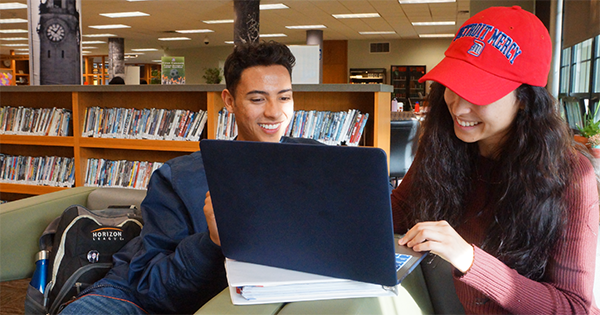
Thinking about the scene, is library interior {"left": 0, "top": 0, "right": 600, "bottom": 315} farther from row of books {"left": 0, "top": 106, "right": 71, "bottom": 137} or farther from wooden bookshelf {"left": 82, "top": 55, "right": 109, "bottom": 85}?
wooden bookshelf {"left": 82, "top": 55, "right": 109, "bottom": 85}

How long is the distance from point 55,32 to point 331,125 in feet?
10.3

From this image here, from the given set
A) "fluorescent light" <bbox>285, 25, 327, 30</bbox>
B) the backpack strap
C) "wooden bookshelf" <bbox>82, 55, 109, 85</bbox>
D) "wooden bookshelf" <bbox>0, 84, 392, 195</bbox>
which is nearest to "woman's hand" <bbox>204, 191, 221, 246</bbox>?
the backpack strap

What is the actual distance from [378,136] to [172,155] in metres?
1.71

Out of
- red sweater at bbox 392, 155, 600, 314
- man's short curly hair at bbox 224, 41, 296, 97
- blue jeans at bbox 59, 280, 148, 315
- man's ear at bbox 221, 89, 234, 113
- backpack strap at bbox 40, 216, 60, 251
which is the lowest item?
blue jeans at bbox 59, 280, 148, 315

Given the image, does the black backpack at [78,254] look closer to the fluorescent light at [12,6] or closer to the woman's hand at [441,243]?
the woman's hand at [441,243]

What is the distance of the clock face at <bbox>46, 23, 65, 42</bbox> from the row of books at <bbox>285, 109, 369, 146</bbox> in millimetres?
2805

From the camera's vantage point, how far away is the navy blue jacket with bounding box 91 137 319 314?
3.80 feet

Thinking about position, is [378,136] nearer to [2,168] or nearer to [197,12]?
[2,168]

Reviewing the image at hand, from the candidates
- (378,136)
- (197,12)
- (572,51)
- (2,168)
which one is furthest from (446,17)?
(2,168)

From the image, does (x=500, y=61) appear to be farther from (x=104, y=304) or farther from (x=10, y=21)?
(x=10, y=21)

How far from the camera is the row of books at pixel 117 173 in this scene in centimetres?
381

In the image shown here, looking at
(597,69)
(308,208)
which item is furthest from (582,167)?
(597,69)

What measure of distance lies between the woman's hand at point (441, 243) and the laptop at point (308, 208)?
24 mm

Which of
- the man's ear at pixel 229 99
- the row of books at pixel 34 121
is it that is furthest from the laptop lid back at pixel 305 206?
the row of books at pixel 34 121
